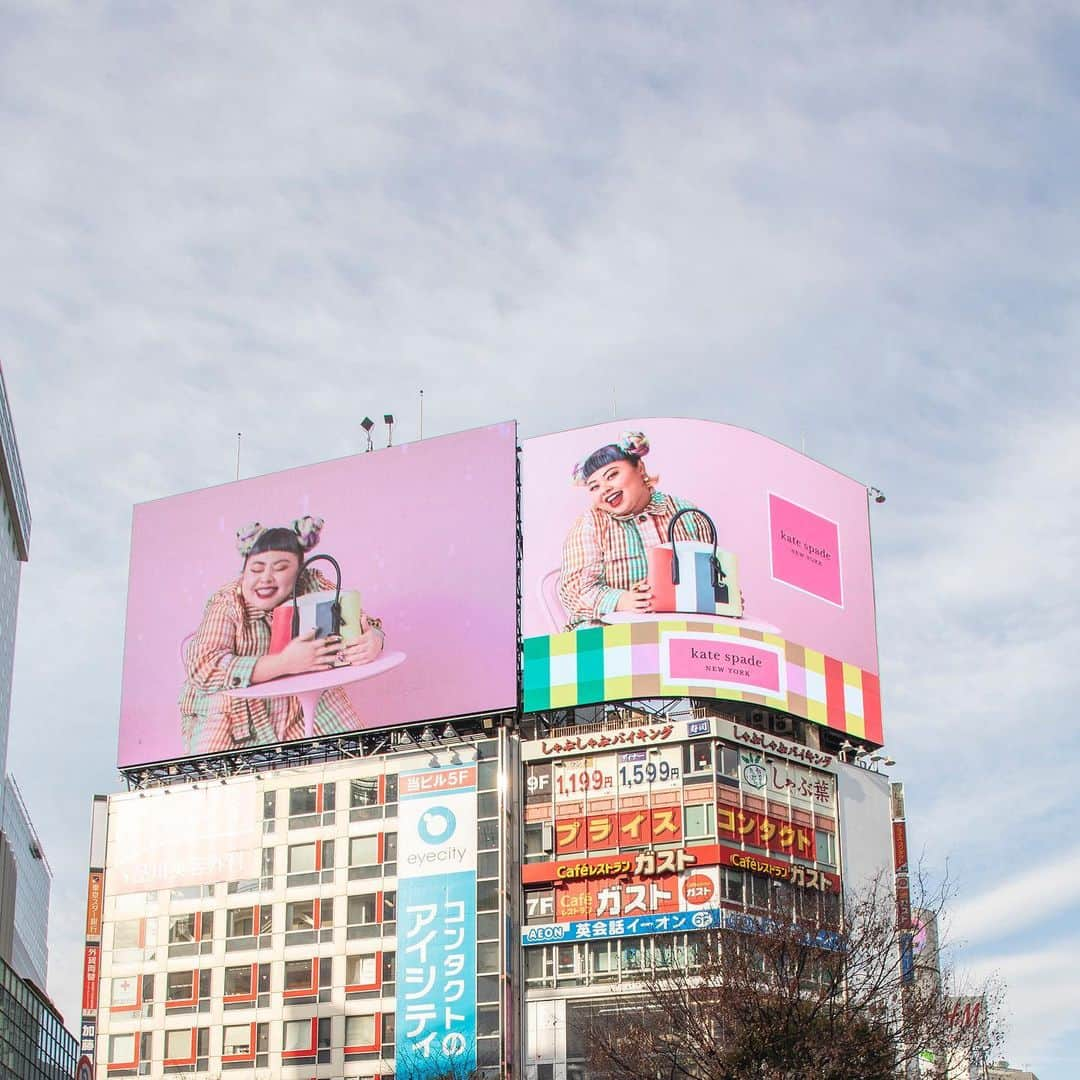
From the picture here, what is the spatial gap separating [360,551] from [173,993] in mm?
26569

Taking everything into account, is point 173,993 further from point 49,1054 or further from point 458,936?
point 49,1054

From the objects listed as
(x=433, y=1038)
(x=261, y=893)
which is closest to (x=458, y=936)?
(x=433, y=1038)

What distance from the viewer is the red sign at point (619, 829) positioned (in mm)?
94162

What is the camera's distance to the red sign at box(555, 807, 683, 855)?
94162mm

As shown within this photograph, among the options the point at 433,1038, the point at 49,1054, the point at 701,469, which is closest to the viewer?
the point at 433,1038

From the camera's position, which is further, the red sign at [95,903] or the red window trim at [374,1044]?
the red sign at [95,903]

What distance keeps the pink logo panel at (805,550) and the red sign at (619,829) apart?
50.6 ft

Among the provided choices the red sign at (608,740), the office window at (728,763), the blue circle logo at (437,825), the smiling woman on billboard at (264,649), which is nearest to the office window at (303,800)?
the smiling woman on billboard at (264,649)

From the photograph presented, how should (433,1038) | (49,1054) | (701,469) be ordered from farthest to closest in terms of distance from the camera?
(49,1054) < (701,469) < (433,1038)

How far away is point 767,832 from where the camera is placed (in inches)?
3767

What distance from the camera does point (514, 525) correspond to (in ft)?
337

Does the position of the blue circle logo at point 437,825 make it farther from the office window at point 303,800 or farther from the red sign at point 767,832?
the red sign at point 767,832

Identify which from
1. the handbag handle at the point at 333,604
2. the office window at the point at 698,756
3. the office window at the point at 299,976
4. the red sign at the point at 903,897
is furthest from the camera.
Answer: the handbag handle at the point at 333,604

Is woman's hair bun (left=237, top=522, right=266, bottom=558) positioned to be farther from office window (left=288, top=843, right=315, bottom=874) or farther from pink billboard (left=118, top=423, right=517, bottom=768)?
office window (left=288, top=843, right=315, bottom=874)
